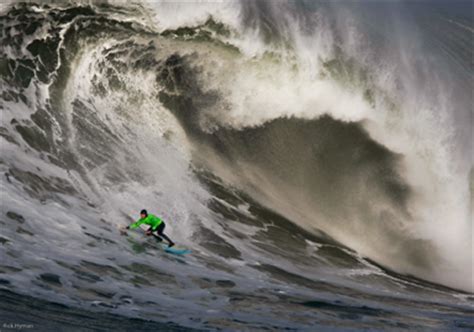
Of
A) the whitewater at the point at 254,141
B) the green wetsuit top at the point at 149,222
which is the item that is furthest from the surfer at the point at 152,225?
the whitewater at the point at 254,141

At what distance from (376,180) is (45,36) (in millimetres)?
7858

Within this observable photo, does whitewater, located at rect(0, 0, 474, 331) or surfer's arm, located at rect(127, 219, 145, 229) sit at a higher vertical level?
whitewater, located at rect(0, 0, 474, 331)

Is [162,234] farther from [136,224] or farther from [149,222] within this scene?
[136,224]

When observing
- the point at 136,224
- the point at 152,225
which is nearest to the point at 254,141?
the point at 152,225

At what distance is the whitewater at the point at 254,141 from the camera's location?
13.4 meters

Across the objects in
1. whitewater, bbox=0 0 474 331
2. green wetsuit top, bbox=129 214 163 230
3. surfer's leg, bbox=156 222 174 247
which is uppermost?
whitewater, bbox=0 0 474 331

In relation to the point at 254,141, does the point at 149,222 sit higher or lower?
lower

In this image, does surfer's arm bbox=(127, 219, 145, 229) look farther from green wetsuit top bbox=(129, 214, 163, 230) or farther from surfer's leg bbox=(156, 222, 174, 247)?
surfer's leg bbox=(156, 222, 174, 247)

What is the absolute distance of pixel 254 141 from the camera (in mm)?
15445

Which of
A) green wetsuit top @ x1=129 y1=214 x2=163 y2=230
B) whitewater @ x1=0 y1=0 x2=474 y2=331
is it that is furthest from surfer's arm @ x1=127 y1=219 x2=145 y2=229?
whitewater @ x1=0 y1=0 x2=474 y2=331

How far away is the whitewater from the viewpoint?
13.4 metres

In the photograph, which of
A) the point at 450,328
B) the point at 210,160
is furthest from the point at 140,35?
the point at 450,328

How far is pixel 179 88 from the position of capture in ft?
51.0

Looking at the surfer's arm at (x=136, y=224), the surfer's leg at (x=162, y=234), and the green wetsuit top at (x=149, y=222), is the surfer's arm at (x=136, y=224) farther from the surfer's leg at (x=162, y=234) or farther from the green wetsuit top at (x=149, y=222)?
the surfer's leg at (x=162, y=234)
